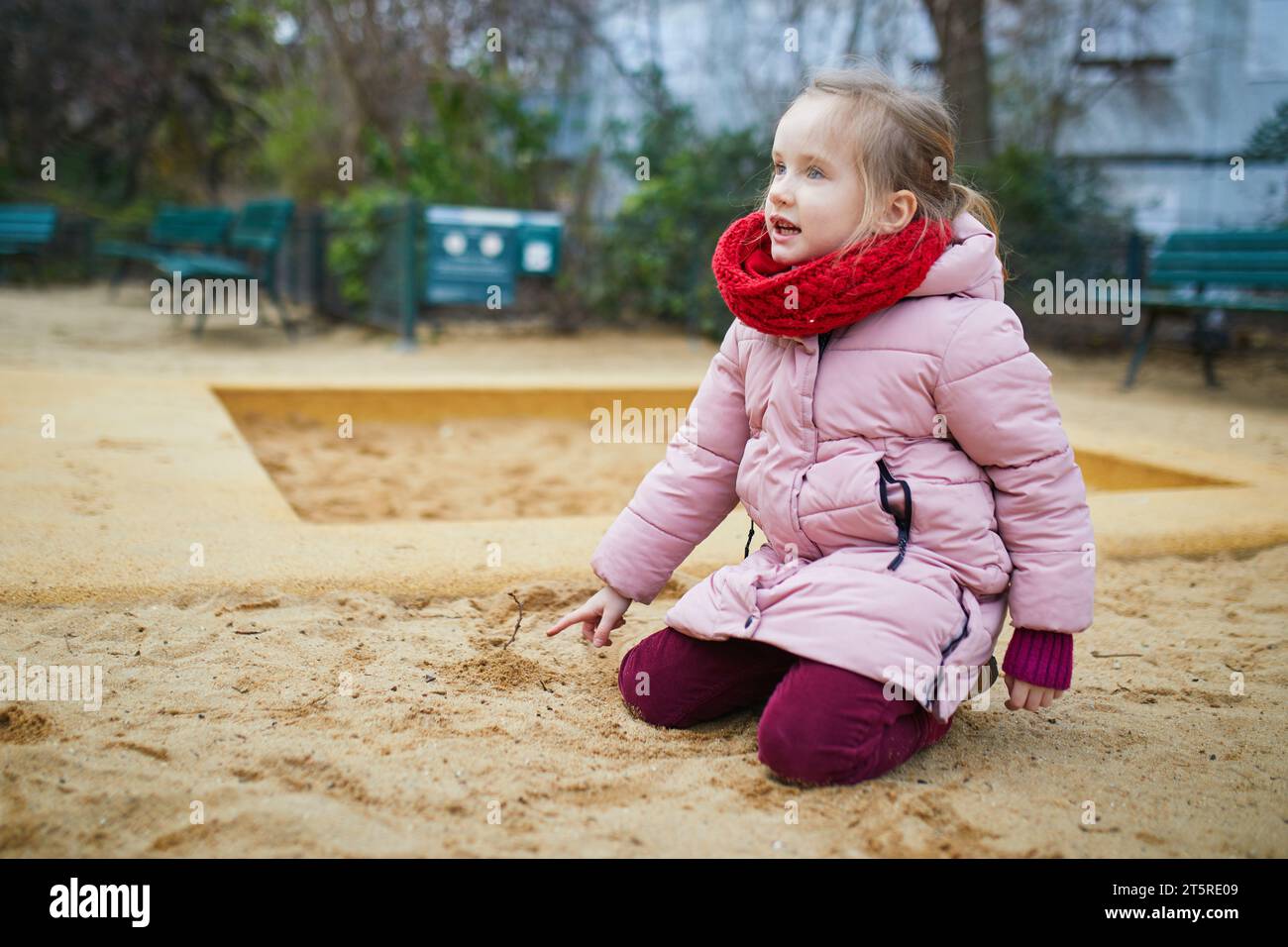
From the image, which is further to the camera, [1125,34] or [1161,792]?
[1125,34]

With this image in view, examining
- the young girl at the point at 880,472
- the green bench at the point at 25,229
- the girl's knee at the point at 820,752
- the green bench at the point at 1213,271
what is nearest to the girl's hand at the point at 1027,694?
the young girl at the point at 880,472

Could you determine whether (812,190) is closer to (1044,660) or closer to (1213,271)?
(1044,660)

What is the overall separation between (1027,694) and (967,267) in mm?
714

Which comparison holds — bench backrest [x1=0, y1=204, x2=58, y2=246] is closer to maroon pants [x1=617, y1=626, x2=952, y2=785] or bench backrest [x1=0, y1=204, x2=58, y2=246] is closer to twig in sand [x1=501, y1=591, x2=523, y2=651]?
twig in sand [x1=501, y1=591, x2=523, y2=651]

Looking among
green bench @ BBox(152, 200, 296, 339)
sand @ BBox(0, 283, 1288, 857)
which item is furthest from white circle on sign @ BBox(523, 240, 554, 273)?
sand @ BBox(0, 283, 1288, 857)

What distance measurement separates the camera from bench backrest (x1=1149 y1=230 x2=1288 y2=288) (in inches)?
275

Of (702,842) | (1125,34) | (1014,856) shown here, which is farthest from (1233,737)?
(1125,34)

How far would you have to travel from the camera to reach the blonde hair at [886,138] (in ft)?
6.52

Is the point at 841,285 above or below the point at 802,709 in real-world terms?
above

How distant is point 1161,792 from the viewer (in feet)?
6.23

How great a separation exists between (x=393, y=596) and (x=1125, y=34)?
470 inches

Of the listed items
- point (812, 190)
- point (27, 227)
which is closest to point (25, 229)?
point (27, 227)

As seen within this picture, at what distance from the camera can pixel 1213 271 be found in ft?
24.3
